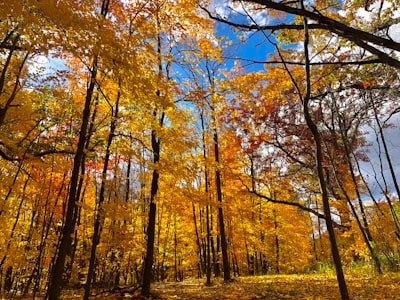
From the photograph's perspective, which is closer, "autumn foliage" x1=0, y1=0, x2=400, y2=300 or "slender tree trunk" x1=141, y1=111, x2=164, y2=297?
"autumn foliage" x1=0, y1=0, x2=400, y2=300

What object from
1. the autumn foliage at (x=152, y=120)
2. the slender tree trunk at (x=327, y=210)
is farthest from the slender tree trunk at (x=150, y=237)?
the slender tree trunk at (x=327, y=210)

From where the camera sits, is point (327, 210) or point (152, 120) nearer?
point (327, 210)

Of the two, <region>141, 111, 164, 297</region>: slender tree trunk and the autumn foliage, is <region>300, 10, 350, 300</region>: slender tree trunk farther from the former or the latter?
<region>141, 111, 164, 297</region>: slender tree trunk

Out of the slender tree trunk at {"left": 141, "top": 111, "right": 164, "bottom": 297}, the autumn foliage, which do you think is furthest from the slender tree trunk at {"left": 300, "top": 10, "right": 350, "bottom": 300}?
the slender tree trunk at {"left": 141, "top": 111, "right": 164, "bottom": 297}

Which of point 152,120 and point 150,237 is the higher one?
point 152,120

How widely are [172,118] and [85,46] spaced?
184 inches

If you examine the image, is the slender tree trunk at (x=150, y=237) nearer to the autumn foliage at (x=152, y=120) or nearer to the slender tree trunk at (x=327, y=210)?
the autumn foliage at (x=152, y=120)

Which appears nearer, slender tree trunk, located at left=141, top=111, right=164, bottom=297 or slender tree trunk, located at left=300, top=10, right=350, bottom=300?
slender tree trunk, located at left=300, top=10, right=350, bottom=300

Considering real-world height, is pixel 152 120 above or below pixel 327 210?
above

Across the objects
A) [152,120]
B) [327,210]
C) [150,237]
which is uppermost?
[152,120]

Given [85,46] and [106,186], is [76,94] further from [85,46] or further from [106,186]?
[85,46]

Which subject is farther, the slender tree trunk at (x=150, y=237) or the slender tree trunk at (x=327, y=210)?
the slender tree trunk at (x=150, y=237)

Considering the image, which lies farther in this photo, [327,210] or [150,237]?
[150,237]

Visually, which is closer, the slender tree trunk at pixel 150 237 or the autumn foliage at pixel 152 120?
the autumn foliage at pixel 152 120
